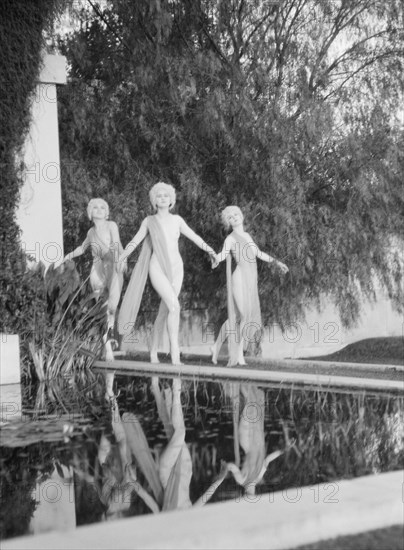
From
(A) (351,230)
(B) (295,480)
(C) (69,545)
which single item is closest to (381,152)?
(A) (351,230)

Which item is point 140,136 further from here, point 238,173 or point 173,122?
point 238,173

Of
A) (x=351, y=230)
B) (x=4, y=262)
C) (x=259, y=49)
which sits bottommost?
(x=4, y=262)

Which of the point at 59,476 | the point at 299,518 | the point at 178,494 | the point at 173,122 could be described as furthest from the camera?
the point at 173,122

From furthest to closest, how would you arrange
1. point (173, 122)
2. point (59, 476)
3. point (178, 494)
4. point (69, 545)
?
point (173, 122) < point (59, 476) < point (178, 494) < point (69, 545)

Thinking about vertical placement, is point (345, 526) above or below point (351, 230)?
below

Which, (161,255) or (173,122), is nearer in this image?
(161,255)

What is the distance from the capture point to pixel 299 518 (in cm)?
325

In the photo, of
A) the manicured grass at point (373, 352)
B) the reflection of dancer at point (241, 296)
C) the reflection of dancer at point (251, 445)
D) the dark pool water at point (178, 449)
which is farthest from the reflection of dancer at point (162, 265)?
the manicured grass at point (373, 352)

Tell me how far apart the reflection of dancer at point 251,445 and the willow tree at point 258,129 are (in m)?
7.11

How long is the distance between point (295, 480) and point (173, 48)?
36.3ft

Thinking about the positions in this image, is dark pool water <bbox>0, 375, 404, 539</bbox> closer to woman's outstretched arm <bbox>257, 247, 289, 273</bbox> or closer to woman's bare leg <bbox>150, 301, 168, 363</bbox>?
woman's bare leg <bbox>150, 301, 168, 363</bbox>

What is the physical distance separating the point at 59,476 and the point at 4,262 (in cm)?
412

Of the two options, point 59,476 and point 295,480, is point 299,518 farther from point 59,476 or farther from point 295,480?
point 59,476

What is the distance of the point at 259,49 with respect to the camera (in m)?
14.2
